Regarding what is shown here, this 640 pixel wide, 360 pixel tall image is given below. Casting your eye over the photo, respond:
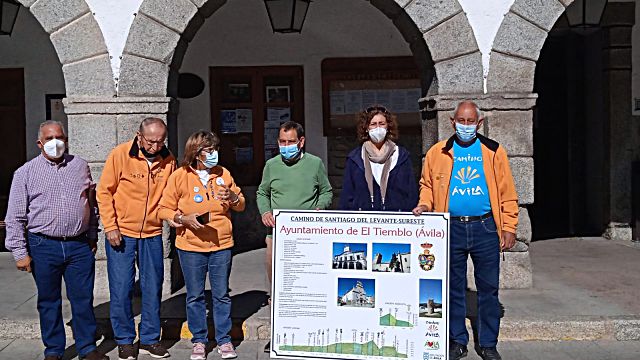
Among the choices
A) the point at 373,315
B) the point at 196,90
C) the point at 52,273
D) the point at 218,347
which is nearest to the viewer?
the point at 373,315

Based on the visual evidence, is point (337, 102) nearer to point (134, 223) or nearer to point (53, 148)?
point (134, 223)

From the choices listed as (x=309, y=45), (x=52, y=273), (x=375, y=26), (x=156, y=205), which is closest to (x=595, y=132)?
(x=375, y=26)

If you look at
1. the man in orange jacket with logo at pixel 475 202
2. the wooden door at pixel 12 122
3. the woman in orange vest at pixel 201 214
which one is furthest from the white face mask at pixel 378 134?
the wooden door at pixel 12 122

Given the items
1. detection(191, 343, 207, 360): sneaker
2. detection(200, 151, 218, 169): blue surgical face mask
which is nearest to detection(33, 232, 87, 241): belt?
detection(200, 151, 218, 169): blue surgical face mask

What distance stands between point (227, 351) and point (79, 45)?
121 inches

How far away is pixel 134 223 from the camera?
16.9ft

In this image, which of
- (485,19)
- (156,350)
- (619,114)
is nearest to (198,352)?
(156,350)

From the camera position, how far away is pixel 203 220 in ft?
16.7

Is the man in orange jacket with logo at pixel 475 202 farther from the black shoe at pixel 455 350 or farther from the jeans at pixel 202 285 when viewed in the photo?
the jeans at pixel 202 285

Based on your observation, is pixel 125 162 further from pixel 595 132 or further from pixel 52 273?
pixel 595 132

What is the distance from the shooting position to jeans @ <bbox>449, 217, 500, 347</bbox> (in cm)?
495

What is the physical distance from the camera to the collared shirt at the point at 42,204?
489cm

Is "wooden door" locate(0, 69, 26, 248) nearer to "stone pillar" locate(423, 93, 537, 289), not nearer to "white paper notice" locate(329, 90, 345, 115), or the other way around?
"white paper notice" locate(329, 90, 345, 115)

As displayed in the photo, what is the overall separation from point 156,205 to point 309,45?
15.7ft
